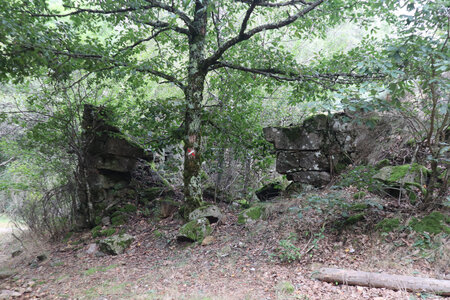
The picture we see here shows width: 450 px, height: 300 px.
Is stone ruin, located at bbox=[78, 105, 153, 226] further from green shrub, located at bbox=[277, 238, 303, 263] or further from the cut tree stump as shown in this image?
the cut tree stump

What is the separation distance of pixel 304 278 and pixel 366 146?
4.32 meters

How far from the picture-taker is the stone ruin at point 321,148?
271 inches

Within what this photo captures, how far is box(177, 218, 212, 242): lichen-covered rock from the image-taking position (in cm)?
592

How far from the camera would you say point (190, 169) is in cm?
665

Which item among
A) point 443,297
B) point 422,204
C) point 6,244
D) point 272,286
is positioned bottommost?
point 6,244

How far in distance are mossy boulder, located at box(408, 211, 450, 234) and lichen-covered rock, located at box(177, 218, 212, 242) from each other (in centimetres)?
390

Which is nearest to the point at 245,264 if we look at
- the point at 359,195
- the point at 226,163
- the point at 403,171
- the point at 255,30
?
the point at 359,195

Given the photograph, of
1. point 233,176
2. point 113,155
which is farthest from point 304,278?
point 113,155

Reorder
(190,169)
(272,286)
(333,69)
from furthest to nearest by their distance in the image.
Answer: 1. (190,169)
2. (333,69)
3. (272,286)

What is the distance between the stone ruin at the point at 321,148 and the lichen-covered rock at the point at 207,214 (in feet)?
7.69

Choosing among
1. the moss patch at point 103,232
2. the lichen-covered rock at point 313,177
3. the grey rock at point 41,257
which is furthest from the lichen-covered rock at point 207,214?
the grey rock at point 41,257

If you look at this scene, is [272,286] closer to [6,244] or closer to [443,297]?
[443,297]

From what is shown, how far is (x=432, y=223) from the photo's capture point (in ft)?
13.6

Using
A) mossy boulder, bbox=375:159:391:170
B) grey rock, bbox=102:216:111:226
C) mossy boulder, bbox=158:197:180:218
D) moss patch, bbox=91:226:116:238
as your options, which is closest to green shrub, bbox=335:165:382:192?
mossy boulder, bbox=375:159:391:170
